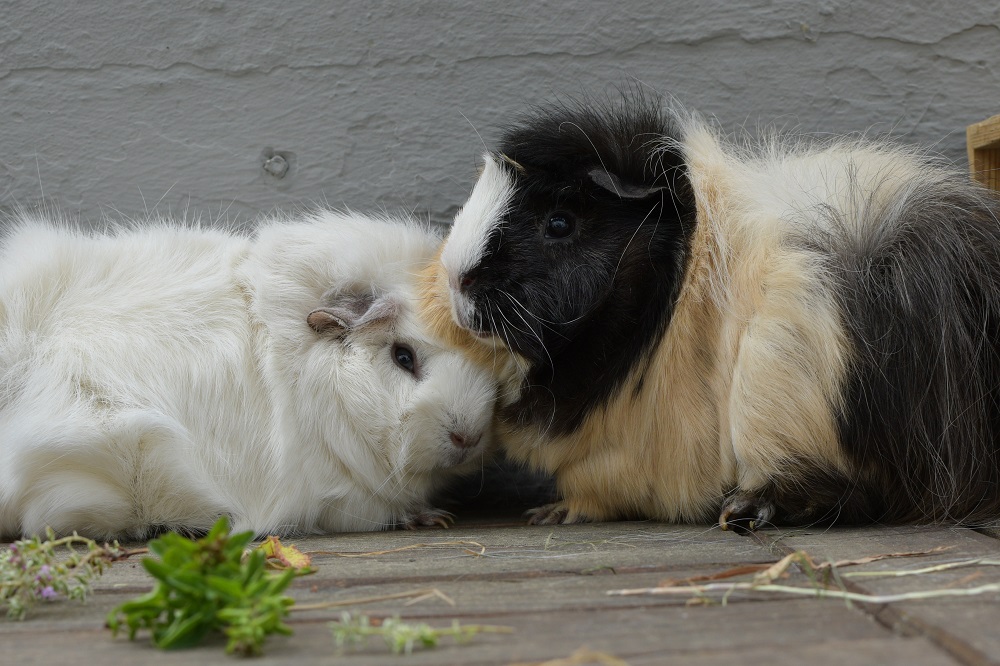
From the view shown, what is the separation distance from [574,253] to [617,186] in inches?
6.8

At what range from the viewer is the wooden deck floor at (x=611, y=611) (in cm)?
97

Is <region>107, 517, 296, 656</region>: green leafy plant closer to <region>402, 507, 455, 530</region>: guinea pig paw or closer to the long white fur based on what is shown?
the long white fur

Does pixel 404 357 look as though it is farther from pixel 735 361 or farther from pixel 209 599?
pixel 209 599

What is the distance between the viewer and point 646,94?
257 centimetres

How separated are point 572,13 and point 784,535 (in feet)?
5.20

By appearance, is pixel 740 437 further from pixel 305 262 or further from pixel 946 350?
pixel 305 262

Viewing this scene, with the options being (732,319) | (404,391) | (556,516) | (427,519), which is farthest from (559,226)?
(427,519)

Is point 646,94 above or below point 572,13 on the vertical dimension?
below

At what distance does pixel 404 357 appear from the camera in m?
2.18

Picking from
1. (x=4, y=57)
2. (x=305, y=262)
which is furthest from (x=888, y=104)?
(x=4, y=57)

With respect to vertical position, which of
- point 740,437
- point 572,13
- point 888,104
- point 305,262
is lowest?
point 740,437

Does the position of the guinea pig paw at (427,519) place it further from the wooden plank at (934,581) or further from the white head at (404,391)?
the wooden plank at (934,581)

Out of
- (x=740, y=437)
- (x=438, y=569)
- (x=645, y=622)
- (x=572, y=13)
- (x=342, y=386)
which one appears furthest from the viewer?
(x=572, y=13)

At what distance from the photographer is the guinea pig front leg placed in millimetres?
1772
